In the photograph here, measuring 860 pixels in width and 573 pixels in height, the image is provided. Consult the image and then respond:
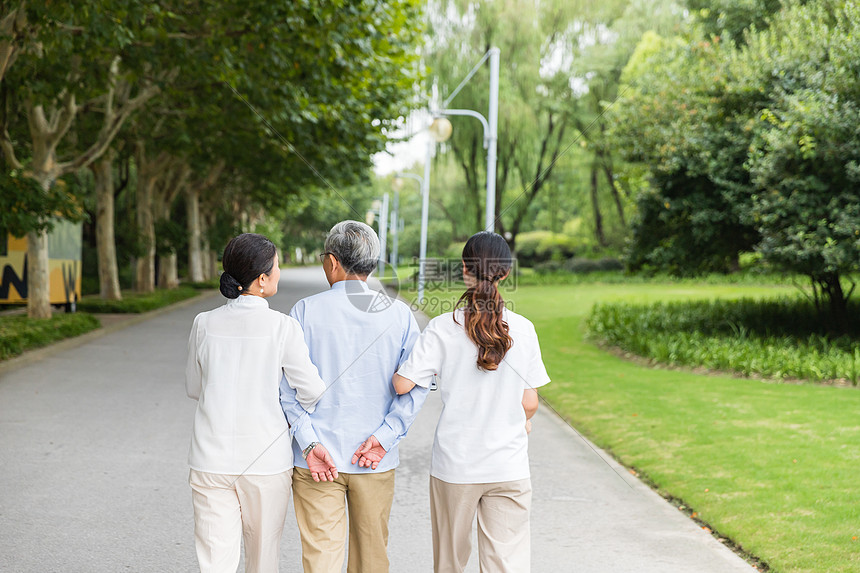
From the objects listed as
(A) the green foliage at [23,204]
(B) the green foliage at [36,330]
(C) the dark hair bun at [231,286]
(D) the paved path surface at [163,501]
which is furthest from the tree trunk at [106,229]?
(C) the dark hair bun at [231,286]

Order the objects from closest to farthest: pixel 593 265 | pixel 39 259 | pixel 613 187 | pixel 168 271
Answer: pixel 39 259 → pixel 168 271 → pixel 613 187 → pixel 593 265

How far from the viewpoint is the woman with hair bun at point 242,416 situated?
2979mm

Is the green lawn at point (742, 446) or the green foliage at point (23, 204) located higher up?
the green foliage at point (23, 204)

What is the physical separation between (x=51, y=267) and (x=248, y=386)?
17.1 meters

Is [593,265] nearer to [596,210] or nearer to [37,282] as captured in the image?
[596,210]

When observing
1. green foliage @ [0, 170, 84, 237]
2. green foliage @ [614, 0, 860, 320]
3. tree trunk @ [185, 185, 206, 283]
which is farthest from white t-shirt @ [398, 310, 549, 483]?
tree trunk @ [185, 185, 206, 283]

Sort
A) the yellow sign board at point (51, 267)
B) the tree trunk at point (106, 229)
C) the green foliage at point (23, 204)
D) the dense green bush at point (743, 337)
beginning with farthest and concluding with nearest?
the tree trunk at point (106, 229) → the yellow sign board at point (51, 267) → the green foliage at point (23, 204) → the dense green bush at point (743, 337)

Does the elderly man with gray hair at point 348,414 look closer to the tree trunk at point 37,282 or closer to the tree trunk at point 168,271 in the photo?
the tree trunk at point 37,282

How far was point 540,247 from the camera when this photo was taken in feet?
164

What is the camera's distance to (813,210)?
12.4m

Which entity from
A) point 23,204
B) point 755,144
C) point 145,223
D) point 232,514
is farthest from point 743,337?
point 145,223

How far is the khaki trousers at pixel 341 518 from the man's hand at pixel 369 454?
0.07 m

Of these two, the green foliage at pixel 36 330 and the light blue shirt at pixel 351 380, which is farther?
the green foliage at pixel 36 330

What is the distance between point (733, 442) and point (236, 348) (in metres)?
5.91
